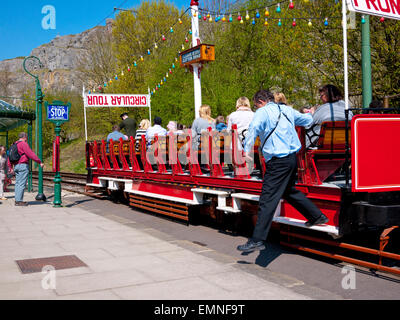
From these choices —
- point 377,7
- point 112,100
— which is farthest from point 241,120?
point 112,100

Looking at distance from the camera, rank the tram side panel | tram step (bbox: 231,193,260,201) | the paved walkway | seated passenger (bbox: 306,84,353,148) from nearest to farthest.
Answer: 1. the paved walkway
2. the tram side panel
3. seated passenger (bbox: 306,84,353,148)
4. tram step (bbox: 231,193,260,201)

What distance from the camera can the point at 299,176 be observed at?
5.99 meters

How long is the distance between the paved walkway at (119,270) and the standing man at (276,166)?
2.47 ft

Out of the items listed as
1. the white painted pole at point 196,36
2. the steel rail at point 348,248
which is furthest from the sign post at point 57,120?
the steel rail at point 348,248

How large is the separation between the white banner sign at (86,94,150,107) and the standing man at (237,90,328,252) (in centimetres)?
1123

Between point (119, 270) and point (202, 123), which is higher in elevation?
point (202, 123)

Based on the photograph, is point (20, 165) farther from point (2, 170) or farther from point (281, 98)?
point (281, 98)

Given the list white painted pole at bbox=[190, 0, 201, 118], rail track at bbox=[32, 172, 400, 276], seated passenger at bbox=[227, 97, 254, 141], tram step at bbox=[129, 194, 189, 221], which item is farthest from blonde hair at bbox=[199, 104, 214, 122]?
rail track at bbox=[32, 172, 400, 276]

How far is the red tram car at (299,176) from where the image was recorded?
5004 mm

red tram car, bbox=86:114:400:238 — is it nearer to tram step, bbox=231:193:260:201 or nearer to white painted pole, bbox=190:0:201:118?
tram step, bbox=231:193:260:201

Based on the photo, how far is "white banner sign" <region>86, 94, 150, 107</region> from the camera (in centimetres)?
1594

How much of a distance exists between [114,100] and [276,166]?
39.2 ft
